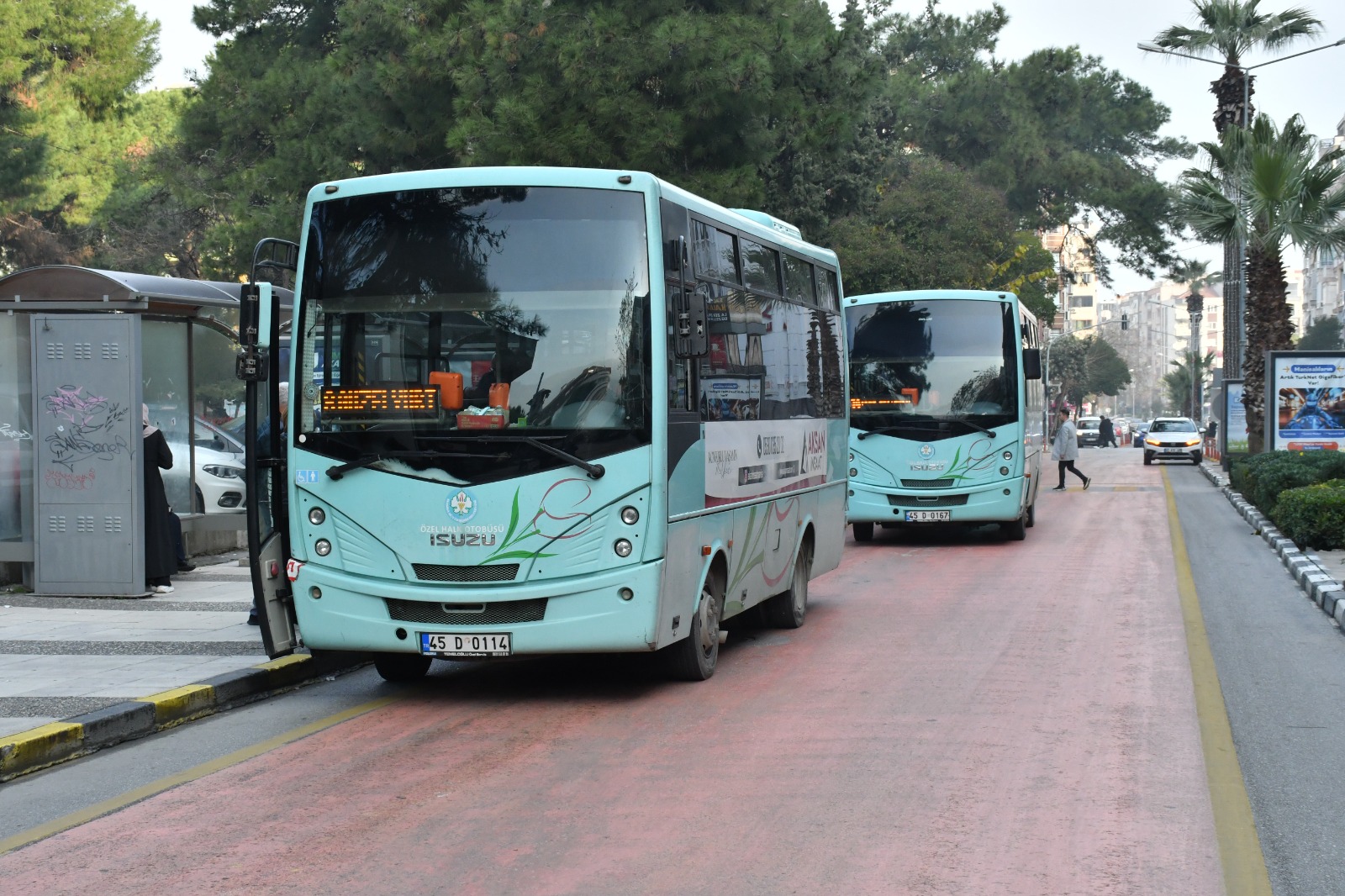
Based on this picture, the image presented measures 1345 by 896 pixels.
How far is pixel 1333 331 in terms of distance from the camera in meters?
96.8

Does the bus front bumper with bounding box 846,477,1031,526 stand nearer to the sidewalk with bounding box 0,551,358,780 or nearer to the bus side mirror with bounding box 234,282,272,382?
the sidewalk with bounding box 0,551,358,780

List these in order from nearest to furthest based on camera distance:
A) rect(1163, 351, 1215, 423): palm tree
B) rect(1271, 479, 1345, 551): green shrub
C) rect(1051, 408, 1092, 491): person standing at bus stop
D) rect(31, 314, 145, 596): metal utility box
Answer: rect(31, 314, 145, 596): metal utility box < rect(1271, 479, 1345, 551): green shrub < rect(1051, 408, 1092, 491): person standing at bus stop < rect(1163, 351, 1215, 423): palm tree

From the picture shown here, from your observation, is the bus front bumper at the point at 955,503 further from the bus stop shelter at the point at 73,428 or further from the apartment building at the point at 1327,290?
the apartment building at the point at 1327,290

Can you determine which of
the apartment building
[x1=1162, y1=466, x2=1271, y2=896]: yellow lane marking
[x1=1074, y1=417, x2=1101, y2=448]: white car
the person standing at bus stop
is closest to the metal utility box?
[x1=1162, y1=466, x2=1271, y2=896]: yellow lane marking

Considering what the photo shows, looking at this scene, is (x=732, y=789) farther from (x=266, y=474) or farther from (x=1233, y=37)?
(x=1233, y=37)

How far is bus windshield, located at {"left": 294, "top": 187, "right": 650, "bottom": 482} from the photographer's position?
8.46 meters

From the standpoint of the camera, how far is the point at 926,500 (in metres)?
19.5

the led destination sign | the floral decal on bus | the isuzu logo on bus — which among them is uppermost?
the led destination sign

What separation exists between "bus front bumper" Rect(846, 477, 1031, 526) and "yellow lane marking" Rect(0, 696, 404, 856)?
11441mm

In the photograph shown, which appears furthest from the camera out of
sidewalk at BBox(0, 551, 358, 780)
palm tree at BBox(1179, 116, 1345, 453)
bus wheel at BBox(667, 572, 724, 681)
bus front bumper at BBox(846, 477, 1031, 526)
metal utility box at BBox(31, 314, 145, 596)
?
palm tree at BBox(1179, 116, 1345, 453)

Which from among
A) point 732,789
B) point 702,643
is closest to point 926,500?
point 702,643

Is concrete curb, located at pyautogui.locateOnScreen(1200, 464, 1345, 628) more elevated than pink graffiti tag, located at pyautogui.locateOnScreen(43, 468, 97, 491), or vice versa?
pink graffiti tag, located at pyautogui.locateOnScreen(43, 468, 97, 491)

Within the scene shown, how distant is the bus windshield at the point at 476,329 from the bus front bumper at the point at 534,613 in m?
0.67

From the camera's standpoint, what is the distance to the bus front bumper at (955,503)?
19.4 m
